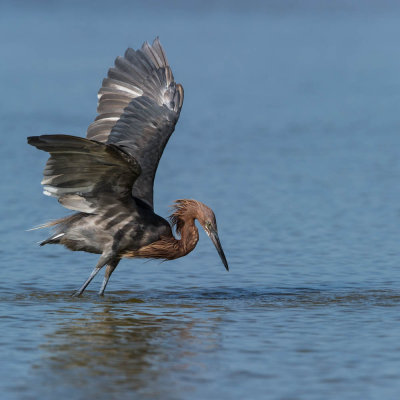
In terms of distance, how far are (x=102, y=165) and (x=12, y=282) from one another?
6.08 feet

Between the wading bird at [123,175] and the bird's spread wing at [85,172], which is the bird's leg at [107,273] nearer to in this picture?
the wading bird at [123,175]

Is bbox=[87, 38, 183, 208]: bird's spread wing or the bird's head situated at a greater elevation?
bbox=[87, 38, 183, 208]: bird's spread wing

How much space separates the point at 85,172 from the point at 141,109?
213 centimetres

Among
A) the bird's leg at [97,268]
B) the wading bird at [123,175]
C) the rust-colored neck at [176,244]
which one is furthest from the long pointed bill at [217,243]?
the bird's leg at [97,268]

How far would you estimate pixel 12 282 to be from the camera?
32.1 feet

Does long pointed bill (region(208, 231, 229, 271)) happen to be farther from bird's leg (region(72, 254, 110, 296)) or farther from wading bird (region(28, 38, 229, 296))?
bird's leg (region(72, 254, 110, 296))

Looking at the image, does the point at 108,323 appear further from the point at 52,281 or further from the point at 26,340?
the point at 52,281

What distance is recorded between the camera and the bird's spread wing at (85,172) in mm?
8117

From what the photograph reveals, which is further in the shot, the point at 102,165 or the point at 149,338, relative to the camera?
the point at 102,165

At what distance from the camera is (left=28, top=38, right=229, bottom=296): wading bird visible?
8523mm

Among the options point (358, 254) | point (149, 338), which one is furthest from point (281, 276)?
point (149, 338)

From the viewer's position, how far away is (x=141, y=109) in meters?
10.7

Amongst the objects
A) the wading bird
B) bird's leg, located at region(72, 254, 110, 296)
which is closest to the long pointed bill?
the wading bird

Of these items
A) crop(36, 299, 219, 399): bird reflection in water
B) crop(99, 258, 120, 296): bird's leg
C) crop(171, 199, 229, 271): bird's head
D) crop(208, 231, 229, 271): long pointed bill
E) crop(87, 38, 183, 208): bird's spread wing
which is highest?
crop(87, 38, 183, 208): bird's spread wing
